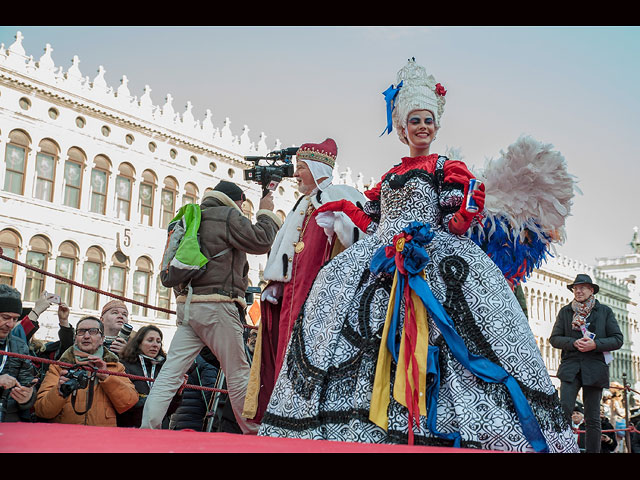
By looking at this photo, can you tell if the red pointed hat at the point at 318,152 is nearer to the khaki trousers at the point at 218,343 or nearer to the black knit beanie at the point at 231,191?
the black knit beanie at the point at 231,191

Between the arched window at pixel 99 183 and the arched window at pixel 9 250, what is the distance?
322cm

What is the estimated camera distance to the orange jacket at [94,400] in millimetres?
4277

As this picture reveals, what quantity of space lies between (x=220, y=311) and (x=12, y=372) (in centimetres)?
126

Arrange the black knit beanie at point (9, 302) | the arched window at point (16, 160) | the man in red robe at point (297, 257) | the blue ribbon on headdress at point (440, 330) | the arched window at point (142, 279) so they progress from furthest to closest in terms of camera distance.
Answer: the arched window at point (142, 279), the arched window at point (16, 160), the black knit beanie at point (9, 302), the man in red robe at point (297, 257), the blue ribbon on headdress at point (440, 330)

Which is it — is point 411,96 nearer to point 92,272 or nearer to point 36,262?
point 36,262

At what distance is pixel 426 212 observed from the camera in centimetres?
372

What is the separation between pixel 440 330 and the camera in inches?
126

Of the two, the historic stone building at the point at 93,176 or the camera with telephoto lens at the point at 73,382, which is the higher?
A: the historic stone building at the point at 93,176

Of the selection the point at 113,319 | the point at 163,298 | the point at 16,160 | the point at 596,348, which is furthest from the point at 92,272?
the point at 596,348

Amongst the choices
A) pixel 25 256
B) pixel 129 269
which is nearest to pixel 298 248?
pixel 25 256

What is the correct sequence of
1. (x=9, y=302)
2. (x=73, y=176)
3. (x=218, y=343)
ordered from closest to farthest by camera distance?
(x=9, y=302) → (x=218, y=343) → (x=73, y=176)

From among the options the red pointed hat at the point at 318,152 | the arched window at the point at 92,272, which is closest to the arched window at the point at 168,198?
the arched window at the point at 92,272
